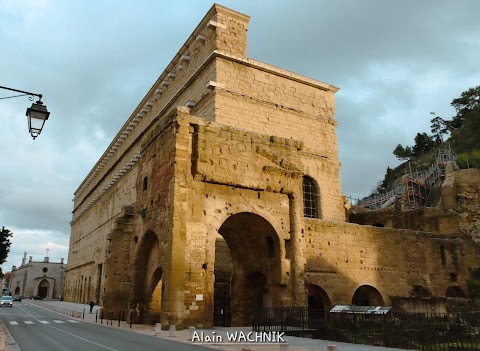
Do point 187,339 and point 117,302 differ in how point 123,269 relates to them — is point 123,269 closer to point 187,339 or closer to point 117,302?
point 117,302

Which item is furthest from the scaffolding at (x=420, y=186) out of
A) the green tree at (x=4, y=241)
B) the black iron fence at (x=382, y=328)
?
the green tree at (x=4, y=241)

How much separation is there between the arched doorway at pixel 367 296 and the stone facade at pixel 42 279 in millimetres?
74717

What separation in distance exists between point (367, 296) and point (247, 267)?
710 centimetres

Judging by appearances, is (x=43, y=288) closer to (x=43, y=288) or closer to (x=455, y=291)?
(x=43, y=288)

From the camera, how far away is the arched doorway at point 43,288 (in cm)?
8206

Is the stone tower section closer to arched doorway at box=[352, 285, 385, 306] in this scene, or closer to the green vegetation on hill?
arched doorway at box=[352, 285, 385, 306]

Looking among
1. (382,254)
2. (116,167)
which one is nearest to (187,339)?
(382,254)

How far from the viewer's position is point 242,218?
18.7 metres

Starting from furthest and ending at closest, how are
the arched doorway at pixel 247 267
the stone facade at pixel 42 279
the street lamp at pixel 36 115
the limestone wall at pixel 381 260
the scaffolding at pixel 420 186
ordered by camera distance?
the stone facade at pixel 42 279
the scaffolding at pixel 420 186
the limestone wall at pixel 381 260
the arched doorway at pixel 247 267
the street lamp at pixel 36 115

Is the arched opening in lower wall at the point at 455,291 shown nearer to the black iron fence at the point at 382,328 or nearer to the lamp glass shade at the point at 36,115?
the black iron fence at the point at 382,328

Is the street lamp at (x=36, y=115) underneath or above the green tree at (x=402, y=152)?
underneath

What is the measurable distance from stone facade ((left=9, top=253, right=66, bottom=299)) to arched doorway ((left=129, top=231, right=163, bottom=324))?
7188 cm

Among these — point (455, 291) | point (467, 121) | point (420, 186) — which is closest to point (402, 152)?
point (467, 121)

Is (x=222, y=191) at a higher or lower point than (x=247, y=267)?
higher
